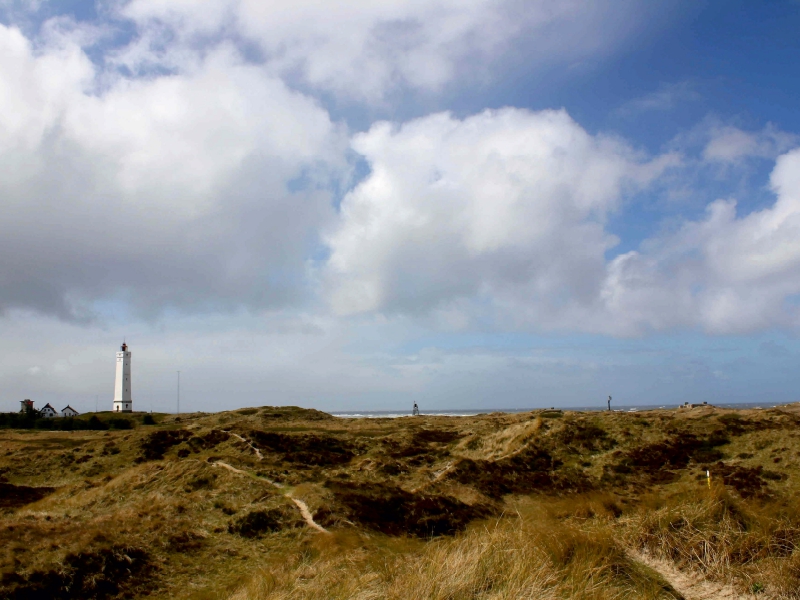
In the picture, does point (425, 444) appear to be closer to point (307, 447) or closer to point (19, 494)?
point (307, 447)

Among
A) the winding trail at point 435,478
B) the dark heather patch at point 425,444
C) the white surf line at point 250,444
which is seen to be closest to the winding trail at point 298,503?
the white surf line at point 250,444

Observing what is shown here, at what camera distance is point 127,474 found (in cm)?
2416

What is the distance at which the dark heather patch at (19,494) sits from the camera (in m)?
23.4

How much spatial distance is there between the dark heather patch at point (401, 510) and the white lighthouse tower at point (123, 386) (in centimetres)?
8398

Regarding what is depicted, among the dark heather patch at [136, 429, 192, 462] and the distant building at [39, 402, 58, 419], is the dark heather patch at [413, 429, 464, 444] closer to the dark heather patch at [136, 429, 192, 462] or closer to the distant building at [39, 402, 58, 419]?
the dark heather patch at [136, 429, 192, 462]

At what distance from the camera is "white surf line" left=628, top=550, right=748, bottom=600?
9.56m

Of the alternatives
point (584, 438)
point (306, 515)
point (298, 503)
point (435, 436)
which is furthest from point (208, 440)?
point (584, 438)

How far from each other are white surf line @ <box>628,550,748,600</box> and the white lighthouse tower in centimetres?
9872

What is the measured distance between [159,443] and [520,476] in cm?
2248

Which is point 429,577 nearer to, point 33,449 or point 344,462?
point 344,462

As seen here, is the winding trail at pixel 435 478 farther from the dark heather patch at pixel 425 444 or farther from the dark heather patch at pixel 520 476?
the dark heather patch at pixel 425 444

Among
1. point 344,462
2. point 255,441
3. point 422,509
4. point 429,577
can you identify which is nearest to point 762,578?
point 429,577

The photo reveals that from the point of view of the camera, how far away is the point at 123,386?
9431 cm

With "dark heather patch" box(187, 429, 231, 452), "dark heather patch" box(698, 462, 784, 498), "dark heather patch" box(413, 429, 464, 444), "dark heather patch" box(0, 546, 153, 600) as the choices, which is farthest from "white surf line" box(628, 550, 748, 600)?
"dark heather patch" box(413, 429, 464, 444)
